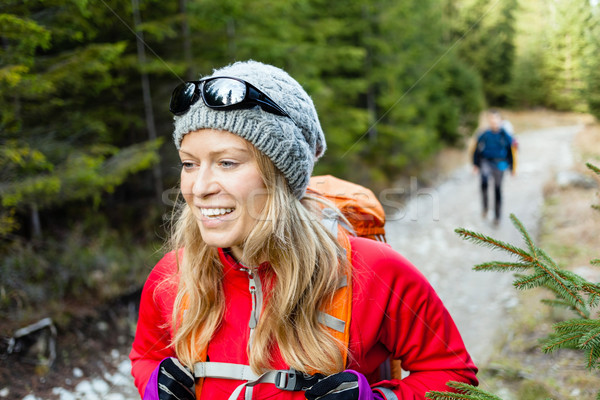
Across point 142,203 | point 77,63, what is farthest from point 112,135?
point 77,63

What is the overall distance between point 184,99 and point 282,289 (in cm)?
93

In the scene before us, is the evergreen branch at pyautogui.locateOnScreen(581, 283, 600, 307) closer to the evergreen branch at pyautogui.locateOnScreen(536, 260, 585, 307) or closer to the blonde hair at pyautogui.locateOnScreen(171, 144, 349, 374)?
the evergreen branch at pyautogui.locateOnScreen(536, 260, 585, 307)

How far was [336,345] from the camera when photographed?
173 cm

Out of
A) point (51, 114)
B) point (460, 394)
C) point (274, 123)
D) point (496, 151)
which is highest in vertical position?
point (496, 151)

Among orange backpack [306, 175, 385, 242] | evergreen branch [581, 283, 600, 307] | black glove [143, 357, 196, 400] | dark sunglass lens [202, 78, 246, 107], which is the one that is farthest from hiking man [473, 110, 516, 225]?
black glove [143, 357, 196, 400]

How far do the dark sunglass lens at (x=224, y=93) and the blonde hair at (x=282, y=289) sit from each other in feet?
0.67

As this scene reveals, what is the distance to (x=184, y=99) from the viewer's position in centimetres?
190

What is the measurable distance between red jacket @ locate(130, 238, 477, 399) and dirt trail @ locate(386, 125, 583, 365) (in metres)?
3.40

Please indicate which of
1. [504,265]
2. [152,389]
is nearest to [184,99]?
[152,389]

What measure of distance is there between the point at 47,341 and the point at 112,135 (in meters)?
3.75

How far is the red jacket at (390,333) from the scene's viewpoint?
1.76m

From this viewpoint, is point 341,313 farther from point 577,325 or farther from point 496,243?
point 577,325

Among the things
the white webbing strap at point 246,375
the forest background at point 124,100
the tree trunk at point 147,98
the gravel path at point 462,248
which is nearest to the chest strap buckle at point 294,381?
the white webbing strap at point 246,375

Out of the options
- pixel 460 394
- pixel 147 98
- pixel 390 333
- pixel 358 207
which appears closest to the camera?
pixel 460 394
